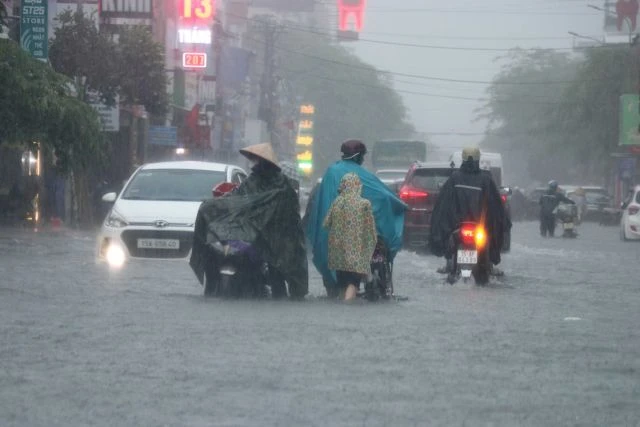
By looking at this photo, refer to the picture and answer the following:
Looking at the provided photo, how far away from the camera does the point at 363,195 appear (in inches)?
610

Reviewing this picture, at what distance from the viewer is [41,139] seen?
28562 millimetres

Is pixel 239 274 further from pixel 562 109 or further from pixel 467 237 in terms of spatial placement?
pixel 562 109

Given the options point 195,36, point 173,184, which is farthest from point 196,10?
point 173,184

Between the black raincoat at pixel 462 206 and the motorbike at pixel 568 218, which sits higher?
the black raincoat at pixel 462 206

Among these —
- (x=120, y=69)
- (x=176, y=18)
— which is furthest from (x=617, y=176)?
(x=120, y=69)

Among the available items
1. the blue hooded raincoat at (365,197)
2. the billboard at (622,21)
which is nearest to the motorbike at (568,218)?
the blue hooded raincoat at (365,197)

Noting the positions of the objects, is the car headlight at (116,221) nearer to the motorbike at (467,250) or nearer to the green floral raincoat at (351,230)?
the motorbike at (467,250)

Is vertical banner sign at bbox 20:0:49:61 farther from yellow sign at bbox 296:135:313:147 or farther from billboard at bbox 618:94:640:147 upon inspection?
yellow sign at bbox 296:135:313:147

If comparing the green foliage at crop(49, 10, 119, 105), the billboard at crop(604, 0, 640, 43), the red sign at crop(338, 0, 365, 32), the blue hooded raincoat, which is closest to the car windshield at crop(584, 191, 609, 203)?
the billboard at crop(604, 0, 640, 43)

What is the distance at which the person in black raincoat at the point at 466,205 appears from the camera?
17.7 meters

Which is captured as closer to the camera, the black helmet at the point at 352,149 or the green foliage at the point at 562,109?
the black helmet at the point at 352,149

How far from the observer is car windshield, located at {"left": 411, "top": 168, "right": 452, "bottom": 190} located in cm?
2780

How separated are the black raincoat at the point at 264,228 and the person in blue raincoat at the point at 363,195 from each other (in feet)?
1.02

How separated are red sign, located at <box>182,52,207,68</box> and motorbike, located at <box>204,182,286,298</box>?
4735cm
